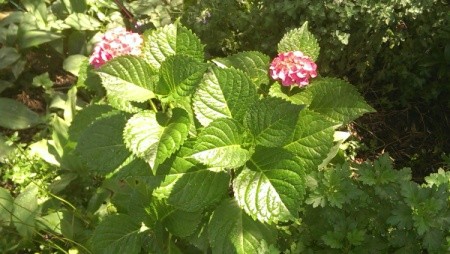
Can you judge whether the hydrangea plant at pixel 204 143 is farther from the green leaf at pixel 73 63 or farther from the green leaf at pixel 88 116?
the green leaf at pixel 73 63

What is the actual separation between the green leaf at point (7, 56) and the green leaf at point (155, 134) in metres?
1.82

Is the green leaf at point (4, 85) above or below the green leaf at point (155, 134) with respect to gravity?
below

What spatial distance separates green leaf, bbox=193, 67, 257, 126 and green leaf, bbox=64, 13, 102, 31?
70.2 inches

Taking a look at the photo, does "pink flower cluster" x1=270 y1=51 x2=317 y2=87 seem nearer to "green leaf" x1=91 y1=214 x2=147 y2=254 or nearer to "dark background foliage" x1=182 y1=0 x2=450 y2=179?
"dark background foliage" x1=182 y1=0 x2=450 y2=179

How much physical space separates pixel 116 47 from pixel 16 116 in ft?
4.47

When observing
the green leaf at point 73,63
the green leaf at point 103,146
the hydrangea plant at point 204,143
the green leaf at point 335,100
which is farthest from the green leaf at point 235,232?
the green leaf at point 73,63

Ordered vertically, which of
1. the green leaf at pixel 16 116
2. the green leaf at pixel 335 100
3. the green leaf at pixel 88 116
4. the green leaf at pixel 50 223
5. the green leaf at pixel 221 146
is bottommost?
the green leaf at pixel 50 223

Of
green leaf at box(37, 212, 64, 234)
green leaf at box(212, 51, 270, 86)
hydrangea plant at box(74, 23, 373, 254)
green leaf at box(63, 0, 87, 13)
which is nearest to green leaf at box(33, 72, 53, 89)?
green leaf at box(63, 0, 87, 13)

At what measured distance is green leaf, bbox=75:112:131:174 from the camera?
167 centimetres

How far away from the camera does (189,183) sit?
1.69 meters

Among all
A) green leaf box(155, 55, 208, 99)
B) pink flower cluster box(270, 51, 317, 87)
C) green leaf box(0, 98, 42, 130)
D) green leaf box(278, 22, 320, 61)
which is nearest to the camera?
green leaf box(155, 55, 208, 99)

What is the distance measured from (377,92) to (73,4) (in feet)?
6.65

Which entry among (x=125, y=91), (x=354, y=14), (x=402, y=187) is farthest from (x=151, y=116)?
(x=354, y=14)

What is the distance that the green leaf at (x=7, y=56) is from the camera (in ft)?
10.3
